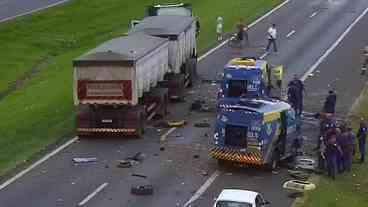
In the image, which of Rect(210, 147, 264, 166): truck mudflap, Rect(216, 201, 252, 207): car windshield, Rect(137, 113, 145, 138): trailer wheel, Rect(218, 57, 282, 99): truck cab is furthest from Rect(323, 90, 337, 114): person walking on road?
Rect(216, 201, 252, 207): car windshield

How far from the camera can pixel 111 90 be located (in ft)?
112

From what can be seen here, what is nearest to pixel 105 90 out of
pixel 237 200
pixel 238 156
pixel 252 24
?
pixel 238 156

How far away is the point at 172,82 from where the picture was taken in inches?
1619

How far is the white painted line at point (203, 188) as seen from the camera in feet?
90.3

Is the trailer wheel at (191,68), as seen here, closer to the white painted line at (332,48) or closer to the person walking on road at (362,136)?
the white painted line at (332,48)

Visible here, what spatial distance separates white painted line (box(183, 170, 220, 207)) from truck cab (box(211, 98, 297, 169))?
0.59m

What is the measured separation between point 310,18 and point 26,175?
42625 millimetres

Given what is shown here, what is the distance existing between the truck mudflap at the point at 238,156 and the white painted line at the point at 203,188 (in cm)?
59

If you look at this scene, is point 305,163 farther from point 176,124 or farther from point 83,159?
point 83,159

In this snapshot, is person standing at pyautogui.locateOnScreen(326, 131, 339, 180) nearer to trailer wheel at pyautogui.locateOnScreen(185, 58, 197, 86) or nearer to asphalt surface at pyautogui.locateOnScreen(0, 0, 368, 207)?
asphalt surface at pyautogui.locateOnScreen(0, 0, 368, 207)

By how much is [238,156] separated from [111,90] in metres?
6.66

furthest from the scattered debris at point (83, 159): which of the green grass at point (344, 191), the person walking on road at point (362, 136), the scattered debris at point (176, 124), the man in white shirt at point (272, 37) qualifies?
the man in white shirt at point (272, 37)

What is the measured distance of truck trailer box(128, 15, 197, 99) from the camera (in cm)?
4072

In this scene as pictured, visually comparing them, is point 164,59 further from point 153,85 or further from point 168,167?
point 168,167
